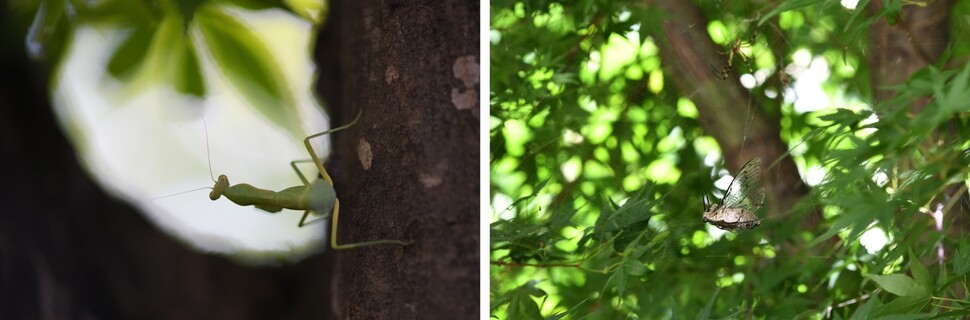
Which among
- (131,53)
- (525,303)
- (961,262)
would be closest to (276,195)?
(131,53)

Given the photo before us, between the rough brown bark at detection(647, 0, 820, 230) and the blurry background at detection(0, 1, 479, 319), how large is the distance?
9.1 inches

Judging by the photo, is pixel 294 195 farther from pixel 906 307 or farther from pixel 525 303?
pixel 906 307

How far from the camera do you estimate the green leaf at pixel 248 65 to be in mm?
488

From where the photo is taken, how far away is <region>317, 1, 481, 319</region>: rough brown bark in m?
0.50

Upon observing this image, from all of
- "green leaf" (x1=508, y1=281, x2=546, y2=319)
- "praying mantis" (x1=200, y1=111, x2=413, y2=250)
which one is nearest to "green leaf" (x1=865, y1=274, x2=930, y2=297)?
"green leaf" (x1=508, y1=281, x2=546, y2=319)

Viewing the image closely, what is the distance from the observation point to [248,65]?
19.4 inches

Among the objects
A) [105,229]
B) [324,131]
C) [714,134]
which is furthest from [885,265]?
[105,229]

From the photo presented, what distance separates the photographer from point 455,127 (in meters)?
0.52

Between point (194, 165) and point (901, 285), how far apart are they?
1.60ft

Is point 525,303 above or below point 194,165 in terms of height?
below

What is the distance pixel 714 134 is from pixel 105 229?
0.43 meters

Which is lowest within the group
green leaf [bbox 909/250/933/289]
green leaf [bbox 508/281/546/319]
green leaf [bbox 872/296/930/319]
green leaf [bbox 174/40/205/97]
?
green leaf [bbox 508/281/546/319]

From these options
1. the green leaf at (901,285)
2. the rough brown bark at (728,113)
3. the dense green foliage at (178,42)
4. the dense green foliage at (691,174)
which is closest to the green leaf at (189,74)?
the dense green foliage at (178,42)

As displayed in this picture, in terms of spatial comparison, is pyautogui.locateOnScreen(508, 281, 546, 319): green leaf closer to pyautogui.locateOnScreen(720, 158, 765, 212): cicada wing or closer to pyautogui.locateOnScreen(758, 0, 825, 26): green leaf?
pyautogui.locateOnScreen(720, 158, 765, 212): cicada wing
